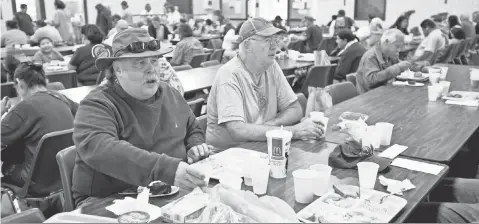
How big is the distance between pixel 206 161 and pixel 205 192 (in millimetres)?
423

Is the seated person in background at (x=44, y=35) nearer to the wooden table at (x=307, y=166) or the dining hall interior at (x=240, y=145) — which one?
the dining hall interior at (x=240, y=145)

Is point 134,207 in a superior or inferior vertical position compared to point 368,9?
inferior

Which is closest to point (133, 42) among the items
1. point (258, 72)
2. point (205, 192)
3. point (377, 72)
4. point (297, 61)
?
point (205, 192)

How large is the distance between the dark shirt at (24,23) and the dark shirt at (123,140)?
32.9 feet

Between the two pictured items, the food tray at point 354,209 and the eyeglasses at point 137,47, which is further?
the eyeglasses at point 137,47

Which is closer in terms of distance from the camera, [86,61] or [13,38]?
[86,61]

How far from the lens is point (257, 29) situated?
8.90 feet

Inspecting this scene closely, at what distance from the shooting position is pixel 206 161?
6.73 ft

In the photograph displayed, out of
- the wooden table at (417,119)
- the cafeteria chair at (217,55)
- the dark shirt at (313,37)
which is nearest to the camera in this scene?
the wooden table at (417,119)

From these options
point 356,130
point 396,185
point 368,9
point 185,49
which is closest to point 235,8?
point 368,9

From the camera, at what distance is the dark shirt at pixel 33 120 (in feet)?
9.05

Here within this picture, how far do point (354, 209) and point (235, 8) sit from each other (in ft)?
51.6

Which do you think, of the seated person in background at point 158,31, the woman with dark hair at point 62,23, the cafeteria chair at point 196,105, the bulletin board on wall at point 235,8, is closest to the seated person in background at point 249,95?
the cafeteria chair at point 196,105

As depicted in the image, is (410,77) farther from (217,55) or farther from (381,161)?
(217,55)
